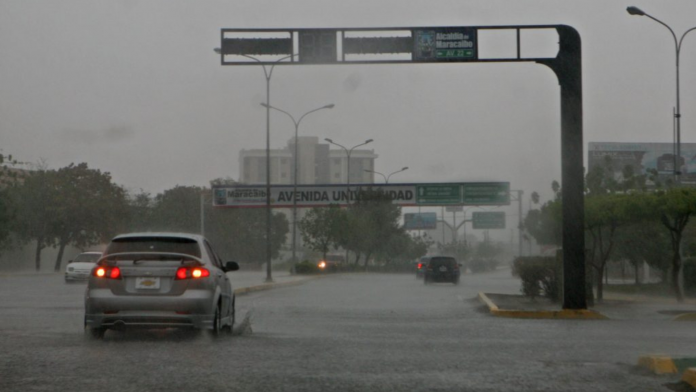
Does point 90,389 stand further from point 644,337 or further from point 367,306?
point 367,306

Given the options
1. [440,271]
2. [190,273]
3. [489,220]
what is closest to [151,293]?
[190,273]

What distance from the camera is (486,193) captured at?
69.4 m

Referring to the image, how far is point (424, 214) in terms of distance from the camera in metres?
103

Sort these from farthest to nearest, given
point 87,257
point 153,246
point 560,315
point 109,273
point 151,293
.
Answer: point 87,257 < point 560,315 < point 153,246 < point 109,273 < point 151,293

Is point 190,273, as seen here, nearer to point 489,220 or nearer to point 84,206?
point 84,206

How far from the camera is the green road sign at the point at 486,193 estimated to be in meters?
69.1

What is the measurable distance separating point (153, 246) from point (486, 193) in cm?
5708

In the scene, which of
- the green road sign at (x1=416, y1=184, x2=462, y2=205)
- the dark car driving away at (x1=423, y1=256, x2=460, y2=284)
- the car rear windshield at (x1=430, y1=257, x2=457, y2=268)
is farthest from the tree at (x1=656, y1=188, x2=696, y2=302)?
the green road sign at (x1=416, y1=184, x2=462, y2=205)

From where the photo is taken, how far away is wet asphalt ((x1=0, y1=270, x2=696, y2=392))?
8.86 metres

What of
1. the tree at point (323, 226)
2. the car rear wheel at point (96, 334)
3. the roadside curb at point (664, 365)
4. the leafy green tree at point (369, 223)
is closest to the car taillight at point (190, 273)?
the car rear wheel at point (96, 334)

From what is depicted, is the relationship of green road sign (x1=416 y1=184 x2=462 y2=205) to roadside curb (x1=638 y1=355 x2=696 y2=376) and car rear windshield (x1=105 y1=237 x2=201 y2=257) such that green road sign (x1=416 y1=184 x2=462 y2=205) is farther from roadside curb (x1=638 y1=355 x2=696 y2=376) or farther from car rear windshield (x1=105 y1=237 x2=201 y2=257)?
roadside curb (x1=638 y1=355 x2=696 y2=376)

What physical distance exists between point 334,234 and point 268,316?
61.9m

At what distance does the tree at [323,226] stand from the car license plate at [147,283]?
6562 cm

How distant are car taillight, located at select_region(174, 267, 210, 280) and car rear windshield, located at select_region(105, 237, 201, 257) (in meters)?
0.45
